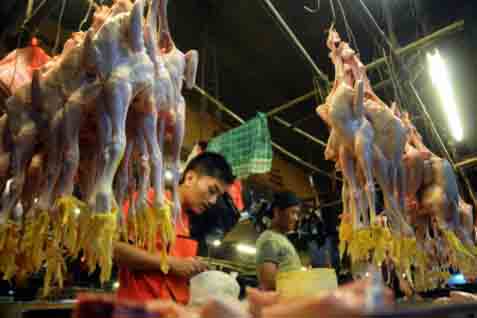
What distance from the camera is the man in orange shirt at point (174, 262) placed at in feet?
8.03

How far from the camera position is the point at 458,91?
6957 mm

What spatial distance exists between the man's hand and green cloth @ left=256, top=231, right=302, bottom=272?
4.20 ft

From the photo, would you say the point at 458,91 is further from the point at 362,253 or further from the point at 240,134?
the point at 362,253

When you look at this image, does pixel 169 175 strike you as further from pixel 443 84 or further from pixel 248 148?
pixel 443 84

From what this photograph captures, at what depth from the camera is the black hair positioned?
3.27 meters

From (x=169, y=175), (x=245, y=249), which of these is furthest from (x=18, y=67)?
(x=245, y=249)

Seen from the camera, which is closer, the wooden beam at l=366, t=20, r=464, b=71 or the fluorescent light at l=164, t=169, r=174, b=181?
the fluorescent light at l=164, t=169, r=174, b=181

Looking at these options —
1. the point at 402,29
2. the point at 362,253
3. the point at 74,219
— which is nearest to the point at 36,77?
the point at 74,219

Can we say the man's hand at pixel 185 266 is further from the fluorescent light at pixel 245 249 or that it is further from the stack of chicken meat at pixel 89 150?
the fluorescent light at pixel 245 249

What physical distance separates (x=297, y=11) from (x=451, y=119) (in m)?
2.85

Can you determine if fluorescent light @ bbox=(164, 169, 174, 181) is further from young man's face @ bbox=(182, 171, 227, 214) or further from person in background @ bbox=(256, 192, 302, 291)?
person in background @ bbox=(256, 192, 302, 291)

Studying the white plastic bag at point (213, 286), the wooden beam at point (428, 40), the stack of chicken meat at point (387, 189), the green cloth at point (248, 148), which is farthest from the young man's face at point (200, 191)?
the wooden beam at point (428, 40)

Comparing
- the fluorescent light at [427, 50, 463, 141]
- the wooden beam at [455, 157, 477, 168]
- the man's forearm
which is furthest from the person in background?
the wooden beam at [455, 157, 477, 168]

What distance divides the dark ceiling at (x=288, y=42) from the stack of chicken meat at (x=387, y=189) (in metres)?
1.15
